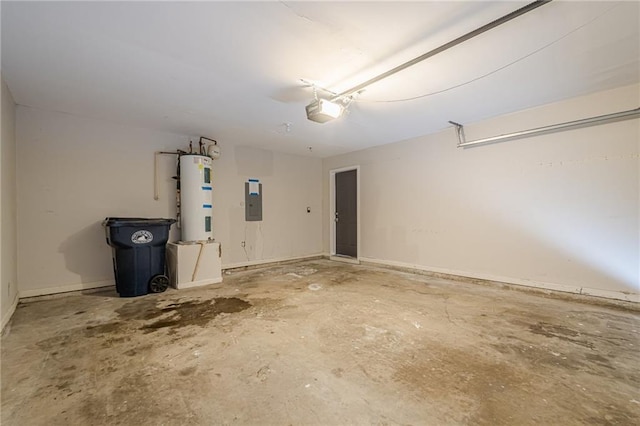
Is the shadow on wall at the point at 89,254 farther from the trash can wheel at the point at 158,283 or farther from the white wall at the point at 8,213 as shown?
the trash can wheel at the point at 158,283

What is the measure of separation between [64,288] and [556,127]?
681 centimetres

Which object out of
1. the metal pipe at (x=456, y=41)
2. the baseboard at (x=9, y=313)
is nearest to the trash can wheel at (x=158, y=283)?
the baseboard at (x=9, y=313)

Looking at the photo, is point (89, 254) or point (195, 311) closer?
point (195, 311)

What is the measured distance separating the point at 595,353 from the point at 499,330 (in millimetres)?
623

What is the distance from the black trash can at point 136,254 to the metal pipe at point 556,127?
185 inches

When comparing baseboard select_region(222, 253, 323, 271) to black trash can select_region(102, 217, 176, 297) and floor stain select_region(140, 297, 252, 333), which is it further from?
floor stain select_region(140, 297, 252, 333)

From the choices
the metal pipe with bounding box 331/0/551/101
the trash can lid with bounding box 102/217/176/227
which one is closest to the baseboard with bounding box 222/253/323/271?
the trash can lid with bounding box 102/217/176/227

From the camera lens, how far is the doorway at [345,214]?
6.13 meters

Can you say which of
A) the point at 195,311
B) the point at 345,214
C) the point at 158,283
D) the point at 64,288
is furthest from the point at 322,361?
the point at 345,214

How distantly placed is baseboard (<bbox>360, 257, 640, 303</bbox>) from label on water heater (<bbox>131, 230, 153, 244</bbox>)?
3.98 meters

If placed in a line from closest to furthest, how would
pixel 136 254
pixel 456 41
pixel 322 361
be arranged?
pixel 322 361 < pixel 456 41 < pixel 136 254

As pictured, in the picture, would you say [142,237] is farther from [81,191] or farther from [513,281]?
[513,281]

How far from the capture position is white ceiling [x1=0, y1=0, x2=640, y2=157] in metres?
1.90

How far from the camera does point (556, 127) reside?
3.45 meters
